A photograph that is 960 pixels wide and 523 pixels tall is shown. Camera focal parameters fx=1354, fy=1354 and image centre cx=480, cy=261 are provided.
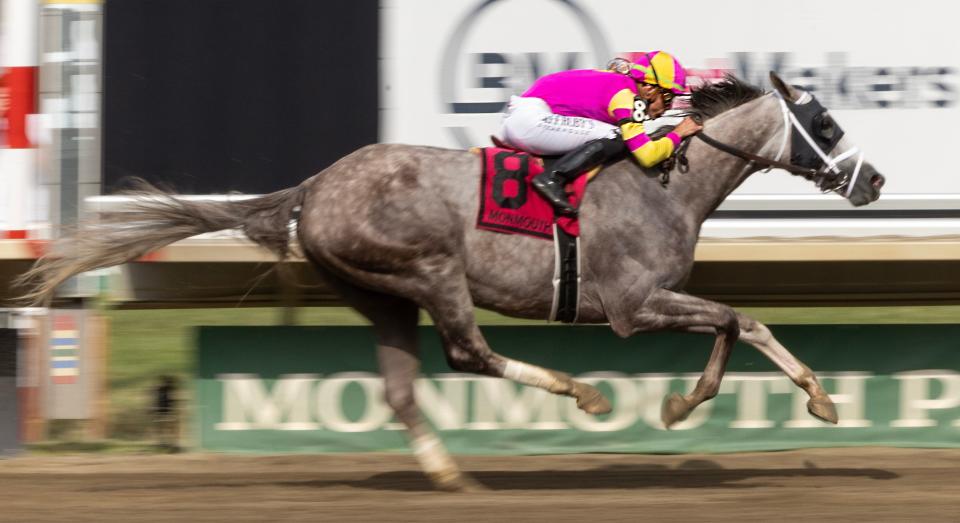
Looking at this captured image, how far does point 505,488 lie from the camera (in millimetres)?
7145

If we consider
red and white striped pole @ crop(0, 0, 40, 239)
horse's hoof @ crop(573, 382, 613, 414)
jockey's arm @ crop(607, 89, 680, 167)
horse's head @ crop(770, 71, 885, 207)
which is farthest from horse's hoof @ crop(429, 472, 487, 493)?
red and white striped pole @ crop(0, 0, 40, 239)

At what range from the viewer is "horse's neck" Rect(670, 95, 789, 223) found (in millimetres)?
6879

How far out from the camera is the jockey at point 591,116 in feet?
21.8

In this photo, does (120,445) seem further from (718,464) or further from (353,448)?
(718,464)

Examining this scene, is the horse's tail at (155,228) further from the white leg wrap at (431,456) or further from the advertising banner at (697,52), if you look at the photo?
the white leg wrap at (431,456)

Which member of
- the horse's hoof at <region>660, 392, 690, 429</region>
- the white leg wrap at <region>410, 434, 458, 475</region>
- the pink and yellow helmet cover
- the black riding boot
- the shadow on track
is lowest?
the shadow on track

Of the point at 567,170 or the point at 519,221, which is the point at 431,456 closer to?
the point at 519,221

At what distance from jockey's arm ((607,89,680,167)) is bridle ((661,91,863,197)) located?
25cm

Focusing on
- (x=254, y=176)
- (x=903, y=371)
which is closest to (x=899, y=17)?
(x=903, y=371)

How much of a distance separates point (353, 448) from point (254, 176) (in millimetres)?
1818

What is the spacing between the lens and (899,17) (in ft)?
24.9

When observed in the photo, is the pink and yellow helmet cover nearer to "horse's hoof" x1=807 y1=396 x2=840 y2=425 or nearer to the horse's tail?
"horse's hoof" x1=807 y1=396 x2=840 y2=425

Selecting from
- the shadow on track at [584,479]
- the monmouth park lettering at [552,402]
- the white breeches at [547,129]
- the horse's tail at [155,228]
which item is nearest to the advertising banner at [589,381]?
the monmouth park lettering at [552,402]

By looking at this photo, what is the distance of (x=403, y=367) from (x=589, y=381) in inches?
69.4
